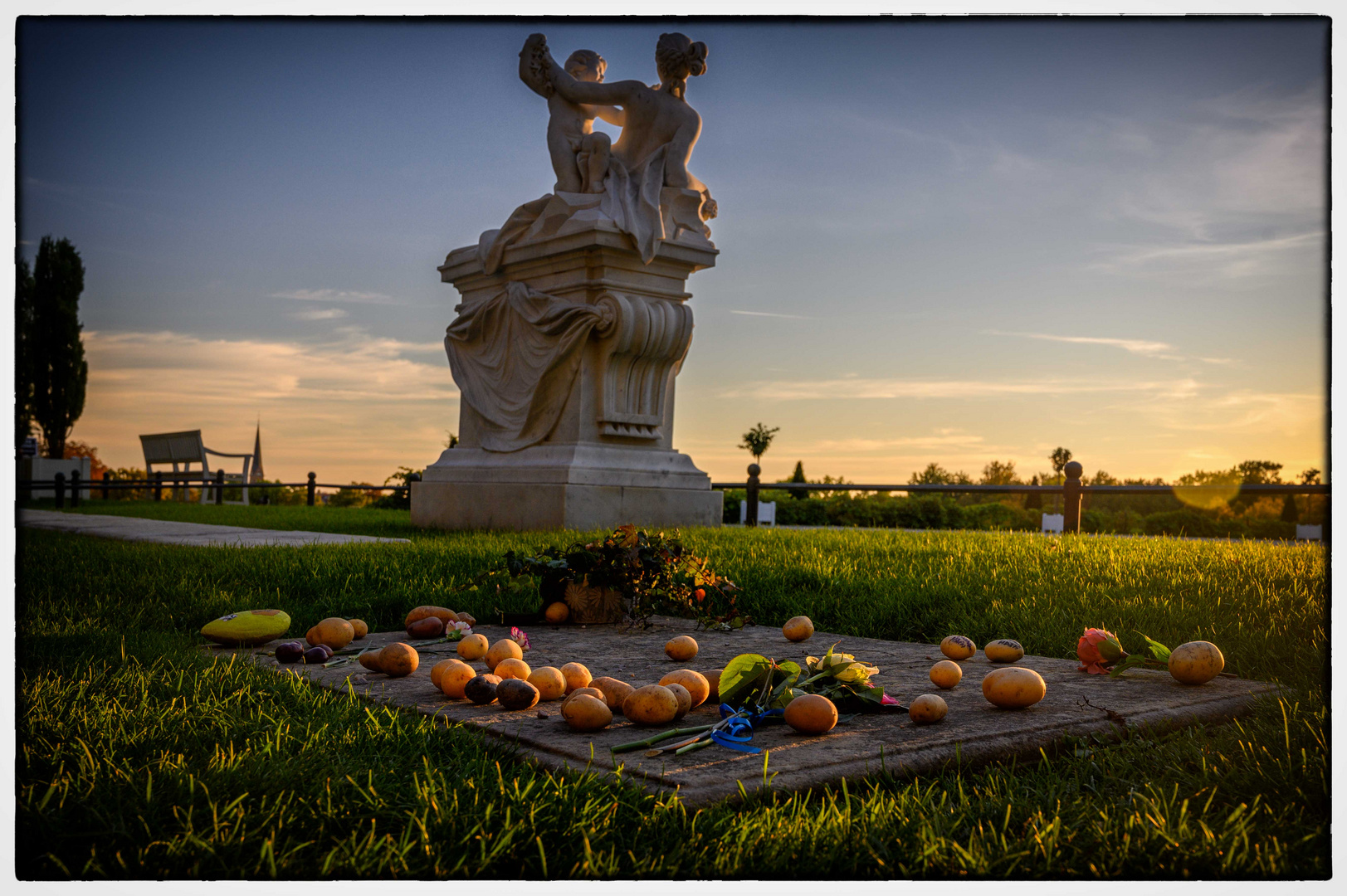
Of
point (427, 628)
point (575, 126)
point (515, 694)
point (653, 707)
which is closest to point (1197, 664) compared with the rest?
point (653, 707)

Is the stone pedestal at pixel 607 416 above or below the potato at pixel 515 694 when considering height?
above

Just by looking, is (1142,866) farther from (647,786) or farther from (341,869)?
(341,869)

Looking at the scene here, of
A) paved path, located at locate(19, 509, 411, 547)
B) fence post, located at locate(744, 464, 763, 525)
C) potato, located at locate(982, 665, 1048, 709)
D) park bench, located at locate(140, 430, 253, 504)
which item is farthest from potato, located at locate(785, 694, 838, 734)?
park bench, located at locate(140, 430, 253, 504)

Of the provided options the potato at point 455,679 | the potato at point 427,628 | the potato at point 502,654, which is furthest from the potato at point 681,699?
the potato at point 427,628

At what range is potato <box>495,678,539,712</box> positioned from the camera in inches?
122

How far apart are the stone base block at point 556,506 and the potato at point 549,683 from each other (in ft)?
20.4

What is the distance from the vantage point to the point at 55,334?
11.3 ft

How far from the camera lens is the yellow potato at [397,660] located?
3.69m

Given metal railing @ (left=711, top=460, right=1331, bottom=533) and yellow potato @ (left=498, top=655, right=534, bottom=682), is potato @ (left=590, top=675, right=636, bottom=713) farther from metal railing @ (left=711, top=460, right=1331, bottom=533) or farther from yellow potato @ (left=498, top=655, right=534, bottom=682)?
metal railing @ (left=711, top=460, right=1331, bottom=533)

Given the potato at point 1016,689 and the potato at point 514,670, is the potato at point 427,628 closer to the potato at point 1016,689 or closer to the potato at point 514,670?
the potato at point 514,670

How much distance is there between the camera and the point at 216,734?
274 cm

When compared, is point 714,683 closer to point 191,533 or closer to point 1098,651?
point 1098,651

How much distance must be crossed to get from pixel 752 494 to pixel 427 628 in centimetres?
1118

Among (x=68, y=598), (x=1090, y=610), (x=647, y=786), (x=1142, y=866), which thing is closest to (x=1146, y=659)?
(x=1090, y=610)
